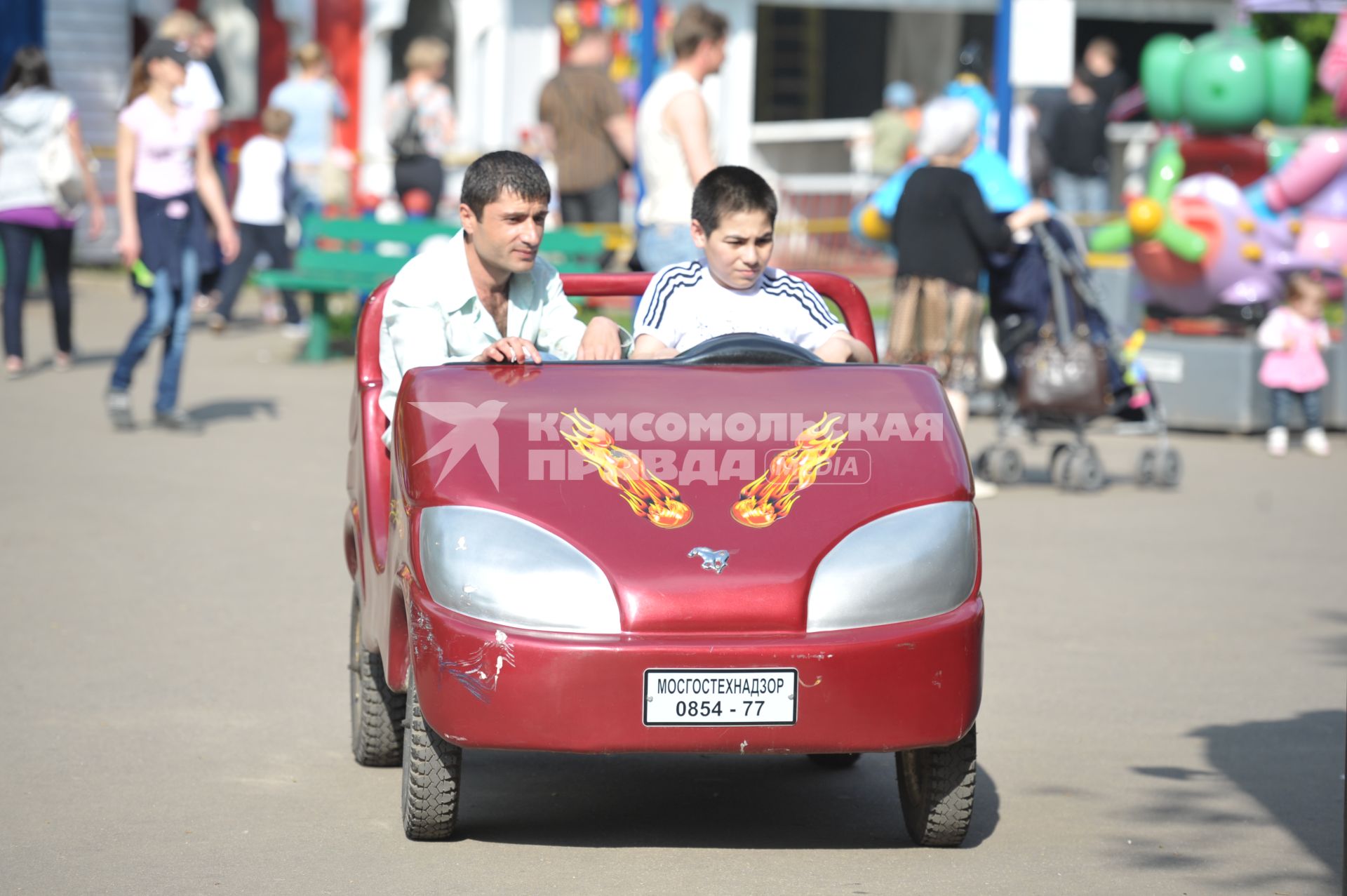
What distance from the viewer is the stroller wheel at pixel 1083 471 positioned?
1095 cm

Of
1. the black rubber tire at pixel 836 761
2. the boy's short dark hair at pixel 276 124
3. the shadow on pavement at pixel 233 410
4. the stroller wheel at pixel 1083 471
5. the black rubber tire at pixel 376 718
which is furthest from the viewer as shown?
the boy's short dark hair at pixel 276 124

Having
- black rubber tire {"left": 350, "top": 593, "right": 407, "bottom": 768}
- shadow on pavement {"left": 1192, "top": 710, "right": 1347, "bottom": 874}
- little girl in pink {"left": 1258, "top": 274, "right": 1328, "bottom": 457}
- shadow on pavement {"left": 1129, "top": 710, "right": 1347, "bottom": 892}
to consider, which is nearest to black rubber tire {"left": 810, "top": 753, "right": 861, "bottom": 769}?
shadow on pavement {"left": 1129, "top": 710, "right": 1347, "bottom": 892}

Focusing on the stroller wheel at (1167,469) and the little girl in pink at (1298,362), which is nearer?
the stroller wheel at (1167,469)

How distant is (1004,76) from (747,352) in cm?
927

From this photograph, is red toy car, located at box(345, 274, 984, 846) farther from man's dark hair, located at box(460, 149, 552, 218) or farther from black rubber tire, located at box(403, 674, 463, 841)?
man's dark hair, located at box(460, 149, 552, 218)

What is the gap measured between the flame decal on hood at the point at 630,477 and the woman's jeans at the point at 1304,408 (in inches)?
355

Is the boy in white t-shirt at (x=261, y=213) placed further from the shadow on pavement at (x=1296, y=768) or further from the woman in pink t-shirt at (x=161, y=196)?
the shadow on pavement at (x=1296, y=768)

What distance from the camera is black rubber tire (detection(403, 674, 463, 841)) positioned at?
4668mm

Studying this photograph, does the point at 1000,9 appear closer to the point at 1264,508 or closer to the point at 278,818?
the point at 1264,508

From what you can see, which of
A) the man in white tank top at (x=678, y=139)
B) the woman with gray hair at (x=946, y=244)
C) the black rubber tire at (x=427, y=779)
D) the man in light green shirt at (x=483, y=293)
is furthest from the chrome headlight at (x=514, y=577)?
the woman with gray hair at (x=946, y=244)

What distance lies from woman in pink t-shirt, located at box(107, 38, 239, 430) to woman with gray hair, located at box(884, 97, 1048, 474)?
3.90 meters

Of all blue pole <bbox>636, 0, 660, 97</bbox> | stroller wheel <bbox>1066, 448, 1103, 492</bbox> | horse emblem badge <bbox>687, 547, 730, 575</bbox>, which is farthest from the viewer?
blue pole <bbox>636, 0, 660, 97</bbox>

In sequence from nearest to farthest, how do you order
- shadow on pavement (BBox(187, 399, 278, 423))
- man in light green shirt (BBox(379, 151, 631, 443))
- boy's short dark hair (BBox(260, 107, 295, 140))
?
man in light green shirt (BBox(379, 151, 631, 443))
shadow on pavement (BBox(187, 399, 278, 423))
boy's short dark hair (BBox(260, 107, 295, 140))

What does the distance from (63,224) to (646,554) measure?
10.3 meters
